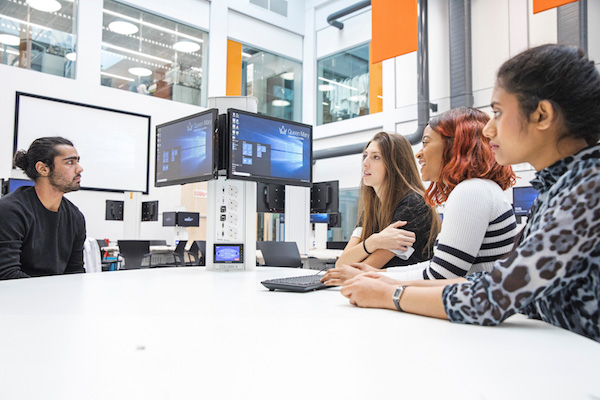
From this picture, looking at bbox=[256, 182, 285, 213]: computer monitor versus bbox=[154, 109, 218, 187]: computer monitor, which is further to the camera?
bbox=[256, 182, 285, 213]: computer monitor

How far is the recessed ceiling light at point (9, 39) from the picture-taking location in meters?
6.66

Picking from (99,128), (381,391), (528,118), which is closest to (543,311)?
(528,118)

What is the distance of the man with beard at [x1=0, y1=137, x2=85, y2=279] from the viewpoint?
6.77ft

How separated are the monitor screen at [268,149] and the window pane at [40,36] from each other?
6.10 metres

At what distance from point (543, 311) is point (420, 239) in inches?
41.3

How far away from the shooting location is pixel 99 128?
289 inches

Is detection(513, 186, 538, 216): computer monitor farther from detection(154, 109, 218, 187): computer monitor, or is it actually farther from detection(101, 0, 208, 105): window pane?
detection(101, 0, 208, 105): window pane

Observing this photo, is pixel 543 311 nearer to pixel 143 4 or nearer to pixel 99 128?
pixel 99 128

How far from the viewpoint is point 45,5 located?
7023mm

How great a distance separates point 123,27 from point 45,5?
1.19 meters

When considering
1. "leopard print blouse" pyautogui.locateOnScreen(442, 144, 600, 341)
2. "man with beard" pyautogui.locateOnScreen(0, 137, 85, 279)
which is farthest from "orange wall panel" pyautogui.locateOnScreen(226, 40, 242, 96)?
"leopard print blouse" pyautogui.locateOnScreen(442, 144, 600, 341)

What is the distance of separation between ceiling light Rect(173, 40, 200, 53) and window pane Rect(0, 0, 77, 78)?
5.78 ft

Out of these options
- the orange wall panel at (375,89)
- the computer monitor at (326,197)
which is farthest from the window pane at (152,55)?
the computer monitor at (326,197)

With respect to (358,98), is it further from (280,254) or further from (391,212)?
(391,212)
